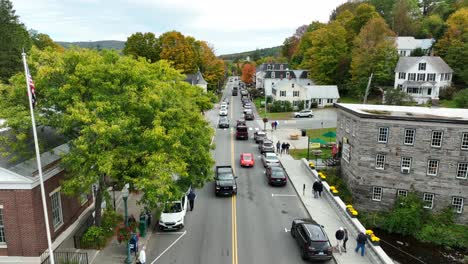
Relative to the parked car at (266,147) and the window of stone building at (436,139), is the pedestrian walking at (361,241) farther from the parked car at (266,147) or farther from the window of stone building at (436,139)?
the parked car at (266,147)

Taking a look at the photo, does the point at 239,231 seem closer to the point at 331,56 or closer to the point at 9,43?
the point at 9,43

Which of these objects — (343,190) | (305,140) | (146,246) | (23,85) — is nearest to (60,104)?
(23,85)

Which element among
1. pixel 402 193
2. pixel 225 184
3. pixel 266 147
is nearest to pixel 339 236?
pixel 225 184

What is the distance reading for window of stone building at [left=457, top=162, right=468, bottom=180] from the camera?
2731 cm

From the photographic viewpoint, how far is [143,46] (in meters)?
82.6

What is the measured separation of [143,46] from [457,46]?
67471 millimetres

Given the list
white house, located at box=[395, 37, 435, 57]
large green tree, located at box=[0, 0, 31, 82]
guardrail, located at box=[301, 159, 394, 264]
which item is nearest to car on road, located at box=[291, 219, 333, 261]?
guardrail, located at box=[301, 159, 394, 264]

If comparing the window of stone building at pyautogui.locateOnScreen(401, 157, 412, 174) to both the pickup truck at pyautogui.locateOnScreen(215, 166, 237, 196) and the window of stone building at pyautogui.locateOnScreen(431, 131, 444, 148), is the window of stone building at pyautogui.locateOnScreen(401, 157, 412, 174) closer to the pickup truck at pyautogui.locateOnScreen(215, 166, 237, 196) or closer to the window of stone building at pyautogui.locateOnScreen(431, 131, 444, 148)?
the window of stone building at pyautogui.locateOnScreen(431, 131, 444, 148)

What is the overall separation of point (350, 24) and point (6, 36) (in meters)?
75.7

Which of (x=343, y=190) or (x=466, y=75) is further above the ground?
(x=466, y=75)

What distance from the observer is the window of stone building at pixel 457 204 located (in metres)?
28.2

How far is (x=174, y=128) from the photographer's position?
17359 mm

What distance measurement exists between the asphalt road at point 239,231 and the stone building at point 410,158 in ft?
23.4

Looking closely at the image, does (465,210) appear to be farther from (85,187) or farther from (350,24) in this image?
(350,24)
